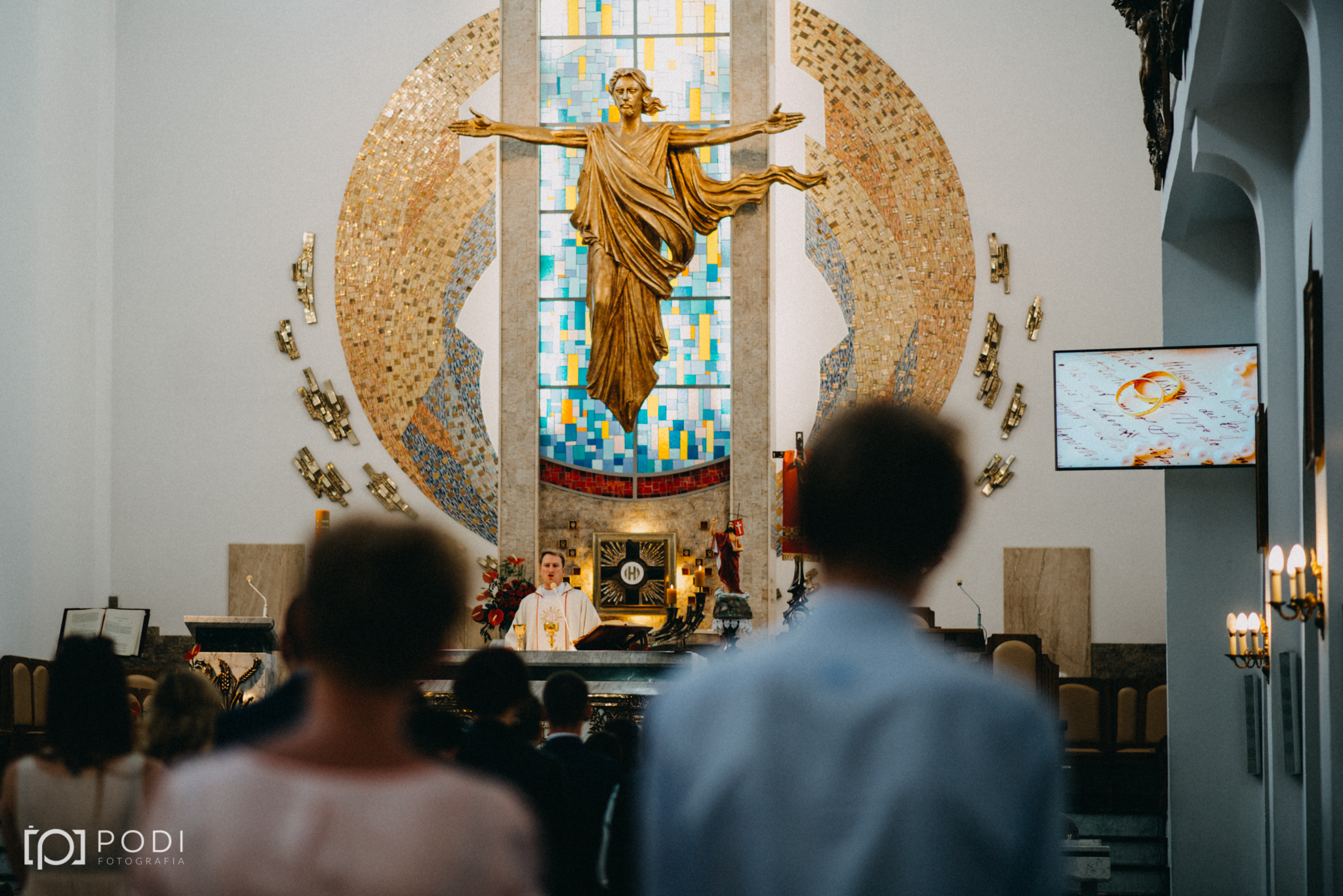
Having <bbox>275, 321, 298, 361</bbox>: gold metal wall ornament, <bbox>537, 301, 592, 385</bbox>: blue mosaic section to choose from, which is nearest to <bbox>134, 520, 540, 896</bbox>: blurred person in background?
<bbox>537, 301, 592, 385</bbox>: blue mosaic section

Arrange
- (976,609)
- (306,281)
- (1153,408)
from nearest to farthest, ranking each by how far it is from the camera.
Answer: (1153,408) < (976,609) < (306,281)

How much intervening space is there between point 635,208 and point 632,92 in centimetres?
86

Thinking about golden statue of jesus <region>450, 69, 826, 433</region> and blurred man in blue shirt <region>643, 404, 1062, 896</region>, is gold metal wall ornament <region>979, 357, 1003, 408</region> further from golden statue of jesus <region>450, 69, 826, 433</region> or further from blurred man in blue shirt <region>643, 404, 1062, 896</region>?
blurred man in blue shirt <region>643, 404, 1062, 896</region>

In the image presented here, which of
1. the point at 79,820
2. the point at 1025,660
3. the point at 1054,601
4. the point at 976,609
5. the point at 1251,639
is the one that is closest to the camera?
the point at 79,820

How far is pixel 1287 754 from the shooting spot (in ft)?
18.0

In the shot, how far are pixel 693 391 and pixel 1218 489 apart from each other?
4.28 metres

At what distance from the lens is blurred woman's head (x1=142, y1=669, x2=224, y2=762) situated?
9.64 ft

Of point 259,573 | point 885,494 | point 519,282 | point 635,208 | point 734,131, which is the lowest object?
point 259,573

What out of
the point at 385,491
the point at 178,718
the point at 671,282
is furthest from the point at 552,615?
the point at 178,718

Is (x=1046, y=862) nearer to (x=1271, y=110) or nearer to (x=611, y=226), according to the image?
(x=1271, y=110)

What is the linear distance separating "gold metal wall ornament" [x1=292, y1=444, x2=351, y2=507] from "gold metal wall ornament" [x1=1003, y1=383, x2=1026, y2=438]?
5.08 meters

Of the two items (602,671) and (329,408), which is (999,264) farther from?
(329,408)

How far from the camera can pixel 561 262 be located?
32.9 ft

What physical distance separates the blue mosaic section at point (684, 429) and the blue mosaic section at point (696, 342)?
0.11 meters
